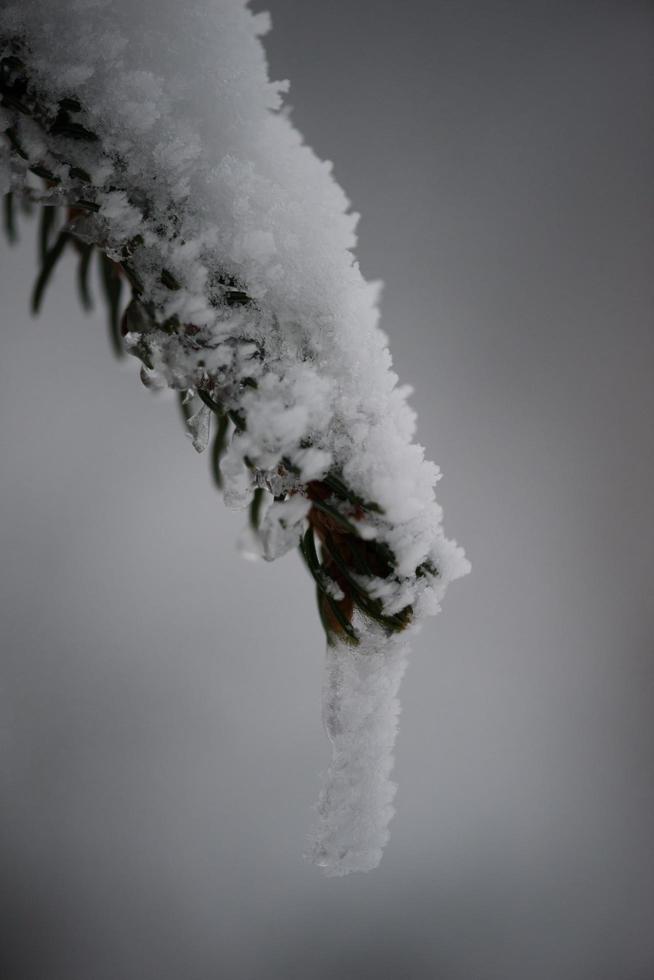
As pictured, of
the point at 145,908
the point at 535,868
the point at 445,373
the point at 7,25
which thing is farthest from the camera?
the point at 445,373

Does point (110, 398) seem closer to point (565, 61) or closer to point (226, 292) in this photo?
point (226, 292)

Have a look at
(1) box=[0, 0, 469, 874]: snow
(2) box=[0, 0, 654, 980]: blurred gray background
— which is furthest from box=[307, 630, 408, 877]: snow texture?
(2) box=[0, 0, 654, 980]: blurred gray background

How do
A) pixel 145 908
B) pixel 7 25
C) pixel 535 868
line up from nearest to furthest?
pixel 7 25 → pixel 145 908 → pixel 535 868

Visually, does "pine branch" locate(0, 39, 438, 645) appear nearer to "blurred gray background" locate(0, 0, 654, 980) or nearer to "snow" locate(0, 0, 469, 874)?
"snow" locate(0, 0, 469, 874)

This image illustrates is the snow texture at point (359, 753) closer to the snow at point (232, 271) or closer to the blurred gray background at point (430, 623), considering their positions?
the snow at point (232, 271)

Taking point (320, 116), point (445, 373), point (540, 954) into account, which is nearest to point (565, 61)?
point (320, 116)

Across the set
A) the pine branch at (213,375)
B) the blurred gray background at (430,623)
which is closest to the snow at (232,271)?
the pine branch at (213,375)
